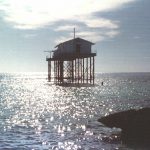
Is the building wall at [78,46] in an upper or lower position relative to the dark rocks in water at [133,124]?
upper

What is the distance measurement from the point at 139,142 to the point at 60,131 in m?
Result: 7.52

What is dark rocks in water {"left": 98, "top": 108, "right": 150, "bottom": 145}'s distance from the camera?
26594mm

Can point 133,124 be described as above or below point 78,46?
below

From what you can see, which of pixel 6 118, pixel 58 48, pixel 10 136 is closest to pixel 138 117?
pixel 10 136

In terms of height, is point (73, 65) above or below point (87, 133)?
above

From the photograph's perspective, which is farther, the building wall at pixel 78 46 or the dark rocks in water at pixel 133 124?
the building wall at pixel 78 46

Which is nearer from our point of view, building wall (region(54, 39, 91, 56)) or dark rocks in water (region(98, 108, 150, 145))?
dark rocks in water (region(98, 108, 150, 145))

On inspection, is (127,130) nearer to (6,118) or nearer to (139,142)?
(139,142)

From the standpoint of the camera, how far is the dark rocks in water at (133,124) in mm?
26594

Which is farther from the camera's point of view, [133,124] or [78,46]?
[78,46]

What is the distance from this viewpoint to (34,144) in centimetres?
2616

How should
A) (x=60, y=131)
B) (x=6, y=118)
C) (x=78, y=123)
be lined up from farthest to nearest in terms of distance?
(x=6, y=118) < (x=78, y=123) < (x=60, y=131)

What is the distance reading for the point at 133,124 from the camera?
88.1 feet

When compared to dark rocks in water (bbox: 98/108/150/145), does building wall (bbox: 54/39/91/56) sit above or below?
above
